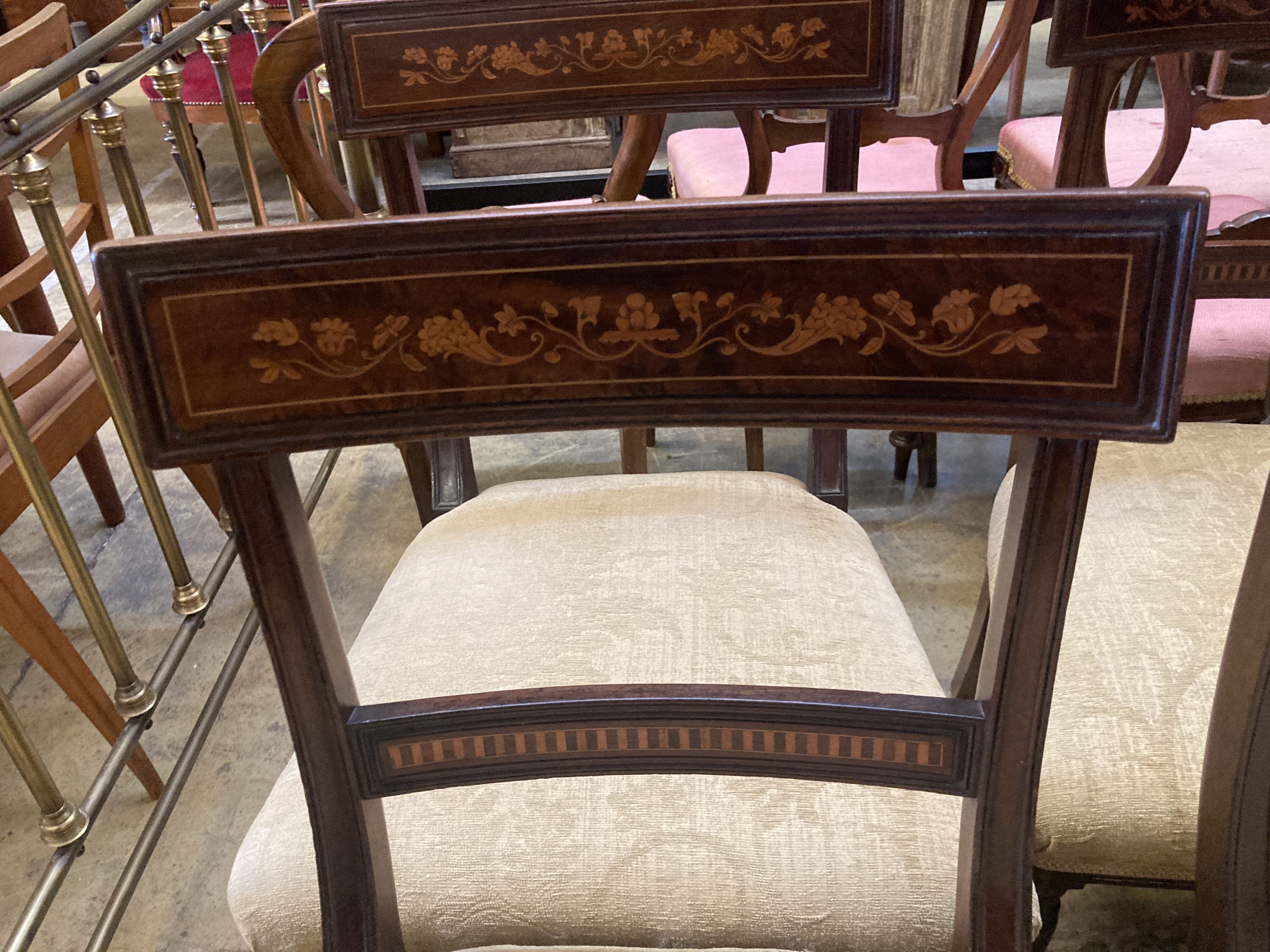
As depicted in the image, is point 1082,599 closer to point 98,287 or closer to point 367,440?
point 367,440

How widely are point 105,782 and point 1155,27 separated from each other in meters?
1.31

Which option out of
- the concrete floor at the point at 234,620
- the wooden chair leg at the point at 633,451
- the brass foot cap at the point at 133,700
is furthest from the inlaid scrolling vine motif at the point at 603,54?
the concrete floor at the point at 234,620

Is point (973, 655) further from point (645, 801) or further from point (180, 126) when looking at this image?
point (180, 126)

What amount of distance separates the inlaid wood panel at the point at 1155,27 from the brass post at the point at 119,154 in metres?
0.91

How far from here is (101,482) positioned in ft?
6.23

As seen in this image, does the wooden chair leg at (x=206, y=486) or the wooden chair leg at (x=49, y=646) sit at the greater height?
the wooden chair leg at (x=49, y=646)

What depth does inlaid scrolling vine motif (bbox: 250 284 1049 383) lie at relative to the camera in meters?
0.39

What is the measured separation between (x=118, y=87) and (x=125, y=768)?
3.08ft

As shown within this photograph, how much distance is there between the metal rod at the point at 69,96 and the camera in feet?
2.70

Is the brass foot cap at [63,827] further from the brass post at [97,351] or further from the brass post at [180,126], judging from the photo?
the brass post at [180,126]

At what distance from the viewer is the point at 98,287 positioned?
1.27 feet

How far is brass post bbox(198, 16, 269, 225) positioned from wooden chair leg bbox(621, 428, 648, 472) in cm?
55

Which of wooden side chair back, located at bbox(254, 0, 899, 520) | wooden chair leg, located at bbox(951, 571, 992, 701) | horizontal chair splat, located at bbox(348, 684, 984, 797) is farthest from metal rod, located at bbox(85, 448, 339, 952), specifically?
wooden chair leg, located at bbox(951, 571, 992, 701)

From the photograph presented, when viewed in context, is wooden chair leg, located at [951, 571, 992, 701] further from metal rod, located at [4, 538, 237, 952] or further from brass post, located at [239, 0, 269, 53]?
brass post, located at [239, 0, 269, 53]
